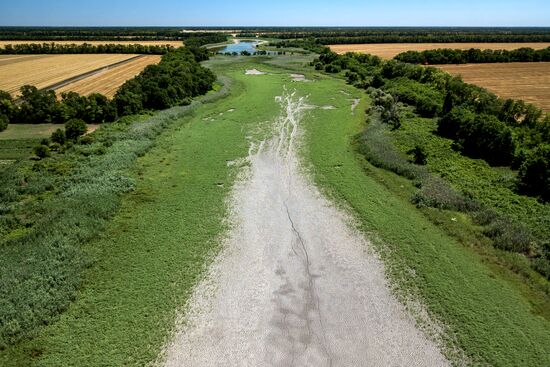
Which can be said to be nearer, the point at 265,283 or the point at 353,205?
the point at 265,283

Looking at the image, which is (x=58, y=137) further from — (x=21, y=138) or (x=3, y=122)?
(x=3, y=122)

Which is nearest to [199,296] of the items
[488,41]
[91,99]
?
[91,99]

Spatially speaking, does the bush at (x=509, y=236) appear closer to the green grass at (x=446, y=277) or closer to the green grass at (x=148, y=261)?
the green grass at (x=446, y=277)

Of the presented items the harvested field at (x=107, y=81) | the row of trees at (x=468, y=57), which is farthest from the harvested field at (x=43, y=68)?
the row of trees at (x=468, y=57)

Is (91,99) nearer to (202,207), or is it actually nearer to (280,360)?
(202,207)

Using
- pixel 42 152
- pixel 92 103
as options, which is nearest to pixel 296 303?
pixel 42 152

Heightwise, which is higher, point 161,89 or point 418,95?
point 161,89
